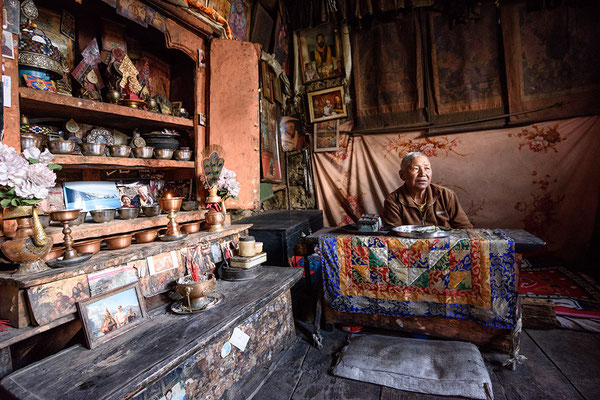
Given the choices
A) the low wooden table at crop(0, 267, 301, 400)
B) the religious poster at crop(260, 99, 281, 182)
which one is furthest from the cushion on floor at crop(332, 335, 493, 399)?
the religious poster at crop(260, 99, 281, 182)

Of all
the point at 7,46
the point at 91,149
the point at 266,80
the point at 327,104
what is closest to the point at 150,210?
the point at 91,149

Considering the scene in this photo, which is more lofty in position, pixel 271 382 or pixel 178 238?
pixel 178 238

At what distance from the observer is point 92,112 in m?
2.08

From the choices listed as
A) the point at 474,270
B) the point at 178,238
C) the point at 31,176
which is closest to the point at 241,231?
the point at 178,238

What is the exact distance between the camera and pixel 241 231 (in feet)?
9.01

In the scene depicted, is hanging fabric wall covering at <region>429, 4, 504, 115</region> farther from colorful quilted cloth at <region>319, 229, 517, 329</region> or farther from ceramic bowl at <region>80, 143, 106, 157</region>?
ceramic bowl at <region>80, 143, 106, 157</region>

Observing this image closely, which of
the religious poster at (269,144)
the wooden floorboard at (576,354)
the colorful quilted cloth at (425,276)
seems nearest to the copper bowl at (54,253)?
the colorful quilted cloth at (425,276)

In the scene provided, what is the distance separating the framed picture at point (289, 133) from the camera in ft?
15.8

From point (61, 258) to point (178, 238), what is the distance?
69 cm

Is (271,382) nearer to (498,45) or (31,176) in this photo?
(31,176)

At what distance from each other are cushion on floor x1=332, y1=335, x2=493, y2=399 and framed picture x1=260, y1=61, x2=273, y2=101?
3.57m

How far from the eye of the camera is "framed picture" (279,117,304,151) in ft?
15.8

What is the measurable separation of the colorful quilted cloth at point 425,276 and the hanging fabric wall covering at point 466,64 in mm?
2686

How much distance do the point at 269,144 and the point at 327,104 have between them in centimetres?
139
